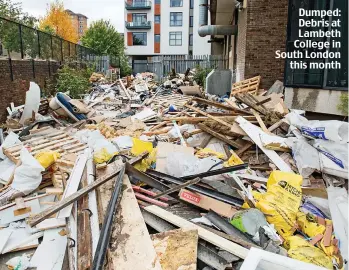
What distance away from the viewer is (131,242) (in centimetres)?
319

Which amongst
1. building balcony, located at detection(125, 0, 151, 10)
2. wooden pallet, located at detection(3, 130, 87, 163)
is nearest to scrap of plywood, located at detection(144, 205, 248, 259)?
wooden pallet, located at detection(3, 130, 87, 163)

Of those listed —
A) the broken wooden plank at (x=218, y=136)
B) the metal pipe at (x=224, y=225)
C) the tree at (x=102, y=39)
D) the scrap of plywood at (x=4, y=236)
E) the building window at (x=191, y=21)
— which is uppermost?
the building window at (x=191, y=21)

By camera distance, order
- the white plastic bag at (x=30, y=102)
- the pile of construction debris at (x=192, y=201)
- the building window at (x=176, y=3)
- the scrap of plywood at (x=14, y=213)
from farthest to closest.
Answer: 1. the building window at (x=176, y=3)
2. the white plastic bag at (x=30, y=102)
3. the scrap of plywood at (x=14, y=213)
4. the pile of construction debris at (x=192, y=201)

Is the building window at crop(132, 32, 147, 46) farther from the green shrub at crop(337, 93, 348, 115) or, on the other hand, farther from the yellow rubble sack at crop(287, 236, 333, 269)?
the yellow rubble sack at crop(287, 236, 333, 269)

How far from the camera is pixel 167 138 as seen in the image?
22.2 feet

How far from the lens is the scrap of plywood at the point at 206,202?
3.83 m

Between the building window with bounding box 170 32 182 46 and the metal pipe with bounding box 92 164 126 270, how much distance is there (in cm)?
4162

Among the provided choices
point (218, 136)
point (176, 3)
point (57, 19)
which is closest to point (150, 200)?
point (218, 136)

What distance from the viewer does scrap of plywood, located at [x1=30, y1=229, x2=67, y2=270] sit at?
3330mm

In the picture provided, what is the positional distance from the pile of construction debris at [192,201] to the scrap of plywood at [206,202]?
0.04 feet

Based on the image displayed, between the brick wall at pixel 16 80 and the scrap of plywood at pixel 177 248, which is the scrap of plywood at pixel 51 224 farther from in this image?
the brick wall at pixel 16 80

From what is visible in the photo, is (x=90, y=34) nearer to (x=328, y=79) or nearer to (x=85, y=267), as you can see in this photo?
(x=328, y=79)

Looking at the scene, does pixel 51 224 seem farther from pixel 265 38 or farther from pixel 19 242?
pixel 265 38

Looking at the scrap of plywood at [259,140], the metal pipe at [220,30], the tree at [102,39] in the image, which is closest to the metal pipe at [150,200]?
the scrap of plywood at [259,140]
